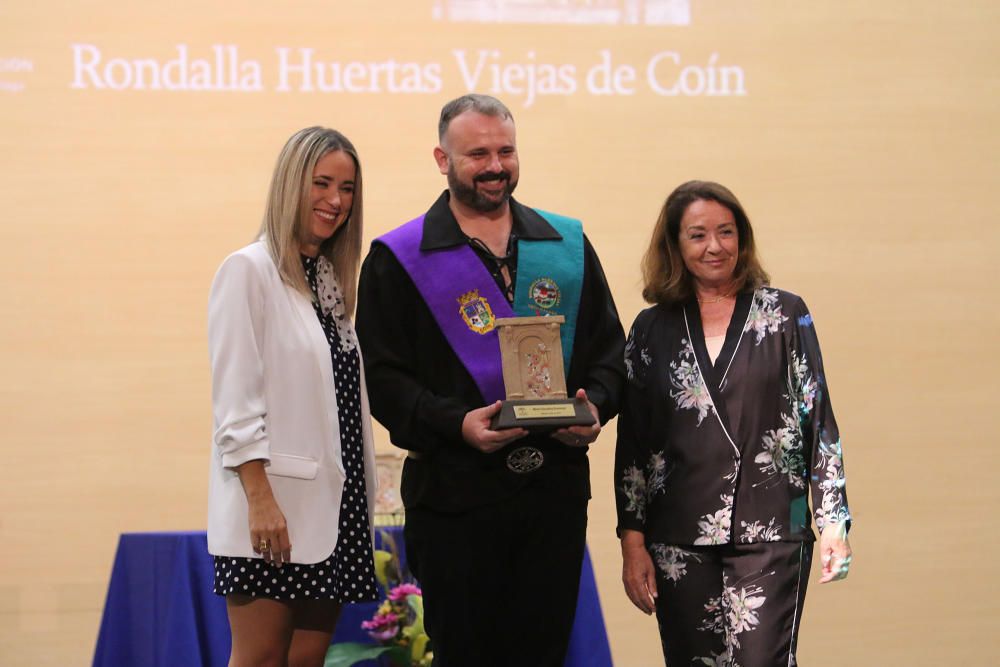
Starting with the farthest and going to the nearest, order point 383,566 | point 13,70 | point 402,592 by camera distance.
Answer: point 13,70
point 383,566
point 402,592

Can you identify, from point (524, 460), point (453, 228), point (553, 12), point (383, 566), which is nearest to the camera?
point (524, 460)

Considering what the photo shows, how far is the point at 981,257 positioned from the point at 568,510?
291 centimetres

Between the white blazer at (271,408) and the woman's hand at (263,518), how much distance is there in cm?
3

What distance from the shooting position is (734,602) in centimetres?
256

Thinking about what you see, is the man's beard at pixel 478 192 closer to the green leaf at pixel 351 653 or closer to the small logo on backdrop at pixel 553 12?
the green leaf at pixel 351 653

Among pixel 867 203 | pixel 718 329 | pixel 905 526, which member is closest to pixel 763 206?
pixel 867 203

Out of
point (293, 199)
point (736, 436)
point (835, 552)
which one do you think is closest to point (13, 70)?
point (293, 199)

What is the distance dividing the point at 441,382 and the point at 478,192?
418 millimetres

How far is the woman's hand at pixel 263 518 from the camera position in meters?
2.36

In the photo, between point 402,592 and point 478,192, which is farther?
point 402,592

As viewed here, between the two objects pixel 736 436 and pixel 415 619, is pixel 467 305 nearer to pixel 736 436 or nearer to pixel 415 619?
pixel 736 436

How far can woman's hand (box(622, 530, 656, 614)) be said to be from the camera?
2.67 meters

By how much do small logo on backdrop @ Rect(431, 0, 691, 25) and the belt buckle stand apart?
2492mm

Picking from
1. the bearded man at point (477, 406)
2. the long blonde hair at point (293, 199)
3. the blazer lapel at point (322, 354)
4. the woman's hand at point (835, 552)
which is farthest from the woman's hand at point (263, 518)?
the woman's hand at point (835, 552)
